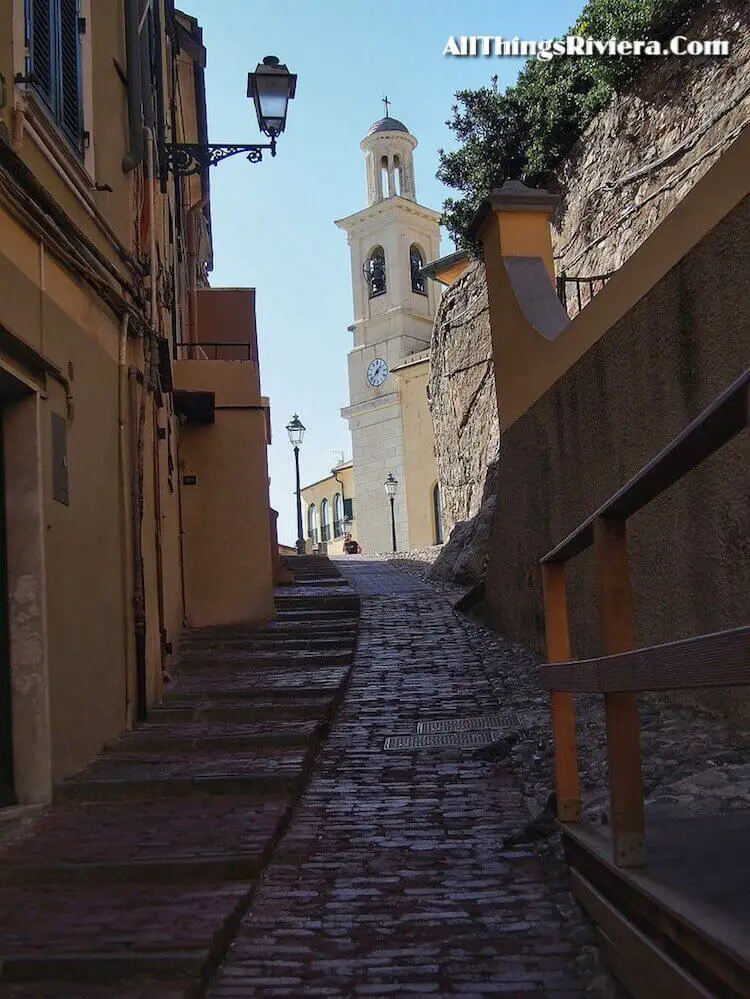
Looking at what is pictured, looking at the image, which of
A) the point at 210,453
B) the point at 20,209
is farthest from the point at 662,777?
the point at 210,453

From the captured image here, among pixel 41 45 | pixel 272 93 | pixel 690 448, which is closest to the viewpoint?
pixel 690 448

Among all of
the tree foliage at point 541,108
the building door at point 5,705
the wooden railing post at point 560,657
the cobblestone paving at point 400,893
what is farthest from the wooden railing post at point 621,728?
the tree foliage at point 541,108

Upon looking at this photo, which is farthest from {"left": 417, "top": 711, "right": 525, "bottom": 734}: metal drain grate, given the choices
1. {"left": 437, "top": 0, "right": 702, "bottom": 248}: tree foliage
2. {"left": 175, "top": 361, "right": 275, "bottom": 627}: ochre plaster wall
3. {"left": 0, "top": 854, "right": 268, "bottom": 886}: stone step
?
{"left": 437, "top": 0, "right": 702, "bottom": 248}: tree foliage

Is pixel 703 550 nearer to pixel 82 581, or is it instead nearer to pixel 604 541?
pixel 604 541

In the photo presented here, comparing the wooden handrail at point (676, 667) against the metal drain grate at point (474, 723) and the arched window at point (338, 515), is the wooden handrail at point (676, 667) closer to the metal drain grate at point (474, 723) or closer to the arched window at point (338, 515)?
the metal drain grate at point (474, 723)

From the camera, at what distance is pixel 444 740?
7.02 m

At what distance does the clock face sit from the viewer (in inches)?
1992

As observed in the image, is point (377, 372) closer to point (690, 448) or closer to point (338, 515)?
point (338, 515)

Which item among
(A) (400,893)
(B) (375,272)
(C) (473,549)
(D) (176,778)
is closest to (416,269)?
(B) (375,272)

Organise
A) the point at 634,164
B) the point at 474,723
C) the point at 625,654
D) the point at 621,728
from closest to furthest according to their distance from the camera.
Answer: the point at 625,654, the point at 621,728, the point at 474,723, the point at 634,164

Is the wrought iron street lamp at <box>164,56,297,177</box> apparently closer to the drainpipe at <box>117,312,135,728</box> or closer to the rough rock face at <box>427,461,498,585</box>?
the drainpipe at <box>117,312,135,728</box>

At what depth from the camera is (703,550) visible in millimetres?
5652

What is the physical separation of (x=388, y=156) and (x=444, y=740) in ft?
164

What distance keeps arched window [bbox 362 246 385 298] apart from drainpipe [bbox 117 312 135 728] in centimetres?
4477
